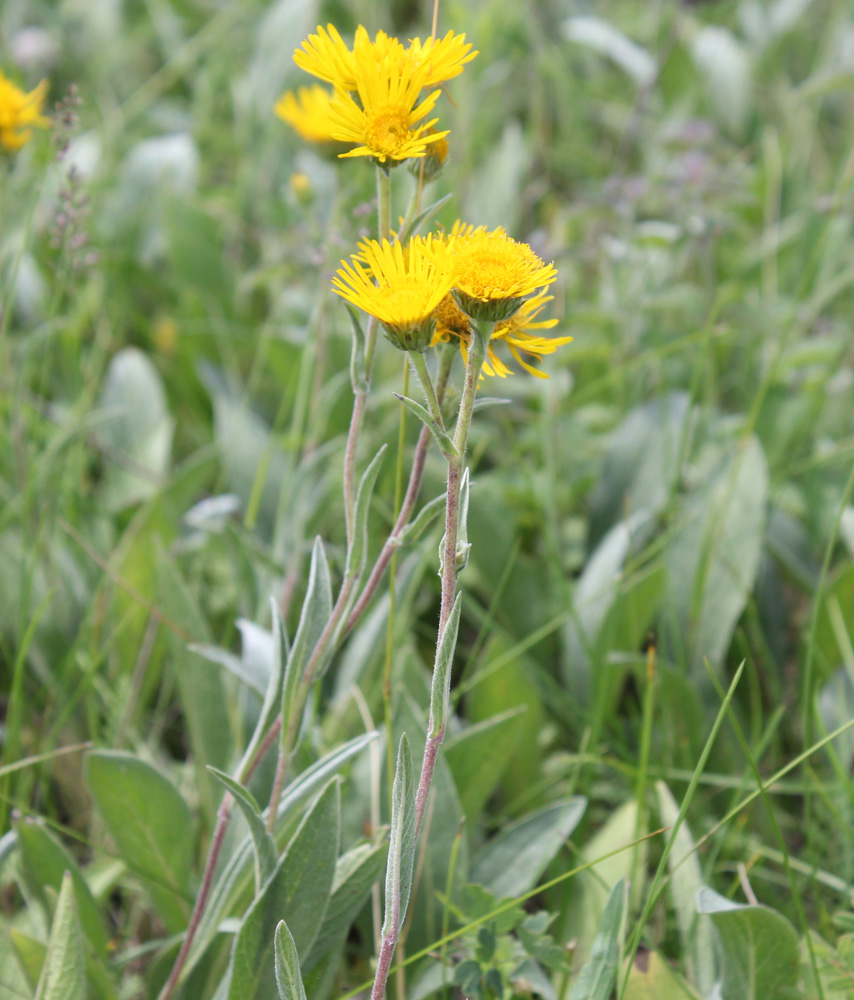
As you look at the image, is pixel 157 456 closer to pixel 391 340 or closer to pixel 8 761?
pixel 8 761

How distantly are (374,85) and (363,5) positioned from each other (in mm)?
2571

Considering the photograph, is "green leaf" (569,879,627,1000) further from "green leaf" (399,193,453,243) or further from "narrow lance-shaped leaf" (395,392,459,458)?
"green leaf" (399,193,453,243)

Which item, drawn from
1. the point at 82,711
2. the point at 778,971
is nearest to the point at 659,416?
the point at 778,971

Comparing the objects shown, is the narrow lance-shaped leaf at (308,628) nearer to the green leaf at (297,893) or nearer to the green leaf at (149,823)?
the green leaf at (297,893)

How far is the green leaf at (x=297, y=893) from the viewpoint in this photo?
833 mm

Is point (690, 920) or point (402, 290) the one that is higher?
point (402, 290)

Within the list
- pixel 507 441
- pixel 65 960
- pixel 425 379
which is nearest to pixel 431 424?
pixel 425 379

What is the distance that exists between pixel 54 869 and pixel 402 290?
774 mm

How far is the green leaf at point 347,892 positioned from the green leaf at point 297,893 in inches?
1.1

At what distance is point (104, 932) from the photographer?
40.3 inches

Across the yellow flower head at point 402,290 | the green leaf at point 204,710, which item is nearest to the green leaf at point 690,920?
the green leaf at point 204,710

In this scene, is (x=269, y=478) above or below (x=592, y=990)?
above

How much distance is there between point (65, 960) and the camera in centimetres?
85

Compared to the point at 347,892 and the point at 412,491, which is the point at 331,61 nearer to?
the point at 412,491
